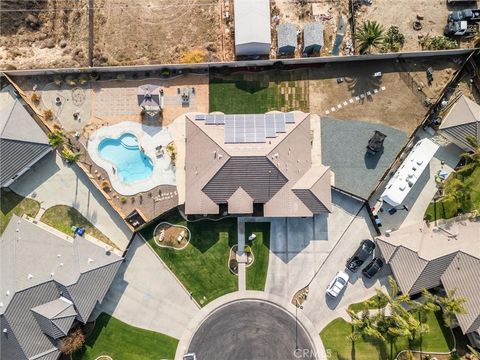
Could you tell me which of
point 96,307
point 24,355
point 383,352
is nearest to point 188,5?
point 96,307

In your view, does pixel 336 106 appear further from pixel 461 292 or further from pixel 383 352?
pixel 383 352

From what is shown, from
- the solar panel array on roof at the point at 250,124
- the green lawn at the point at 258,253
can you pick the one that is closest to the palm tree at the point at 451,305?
the green lawn at the point at 258,253

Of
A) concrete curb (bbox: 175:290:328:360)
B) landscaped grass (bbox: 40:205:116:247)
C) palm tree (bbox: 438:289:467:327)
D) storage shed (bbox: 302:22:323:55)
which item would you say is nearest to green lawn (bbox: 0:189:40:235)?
landscaped grass (bbox: 40:205:116:247)

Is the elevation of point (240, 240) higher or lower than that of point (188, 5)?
lower

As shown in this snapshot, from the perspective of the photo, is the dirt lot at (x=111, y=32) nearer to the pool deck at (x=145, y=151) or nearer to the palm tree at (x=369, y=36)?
the pool deck at (x=145, y=151)

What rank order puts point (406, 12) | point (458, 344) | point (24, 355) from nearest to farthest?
point (24, 355)
point (458, 344)
point (406, 12)

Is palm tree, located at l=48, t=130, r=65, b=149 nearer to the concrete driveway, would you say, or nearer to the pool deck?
the pool deck
